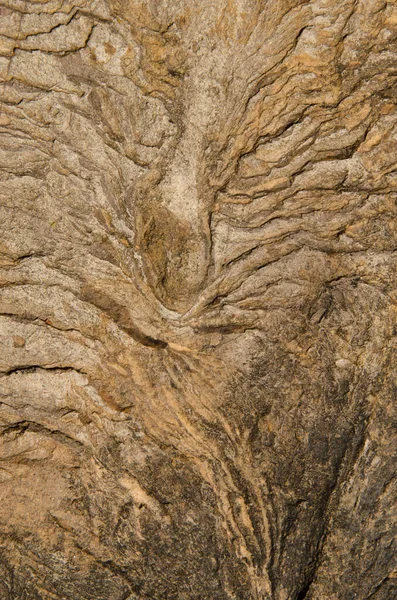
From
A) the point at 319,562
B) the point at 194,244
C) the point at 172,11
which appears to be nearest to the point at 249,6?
the point at 172,11

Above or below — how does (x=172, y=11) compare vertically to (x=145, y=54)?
above

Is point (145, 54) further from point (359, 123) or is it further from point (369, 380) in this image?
point (369, 380)

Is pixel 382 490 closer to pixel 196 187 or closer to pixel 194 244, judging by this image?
pixel 194 244

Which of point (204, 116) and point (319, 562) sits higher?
point (204, 116)

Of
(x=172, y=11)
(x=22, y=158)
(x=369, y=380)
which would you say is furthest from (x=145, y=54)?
(x=369, y=380)

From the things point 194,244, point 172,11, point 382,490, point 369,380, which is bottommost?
point 382,490

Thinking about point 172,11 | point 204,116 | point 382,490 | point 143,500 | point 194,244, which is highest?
point 172,11
